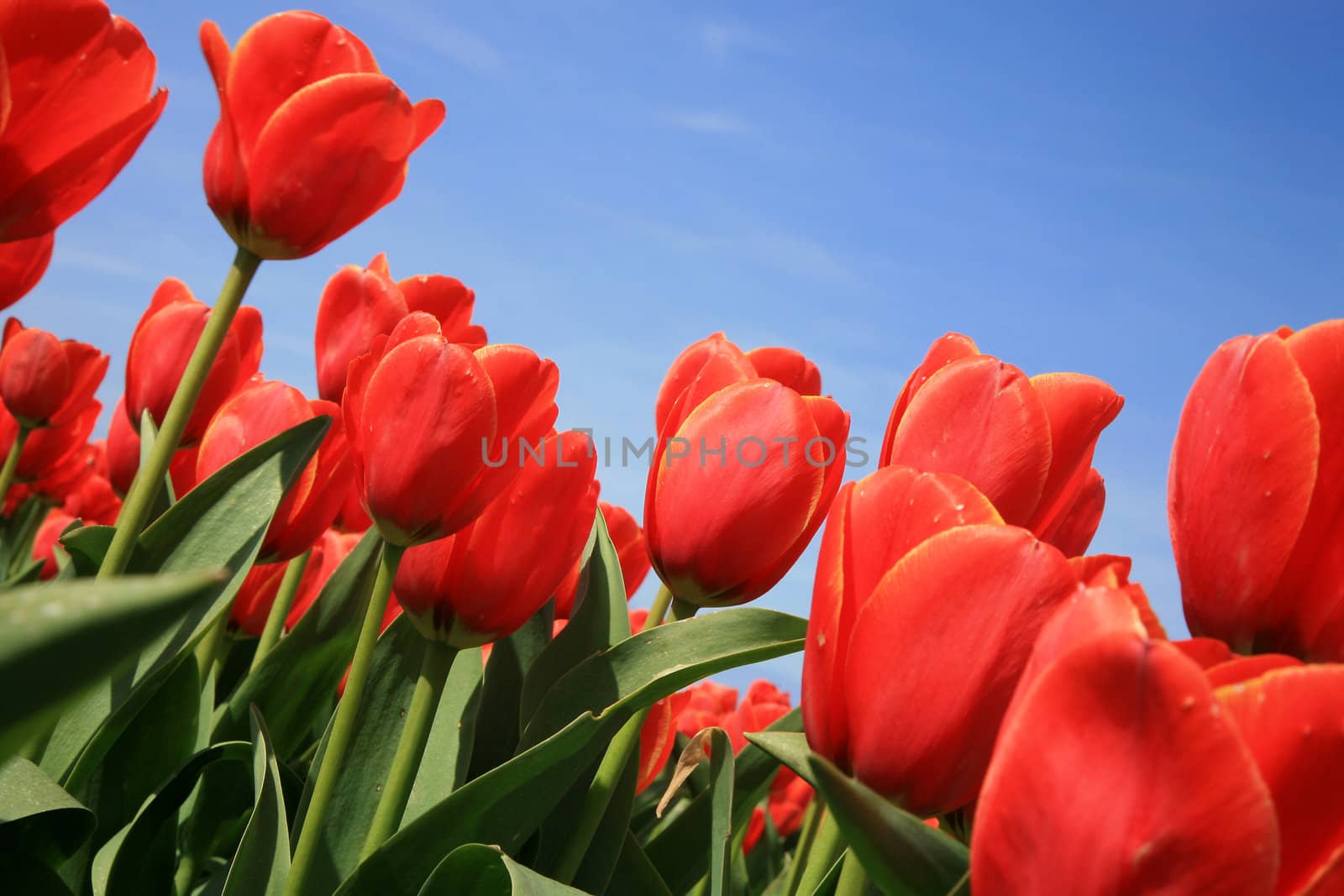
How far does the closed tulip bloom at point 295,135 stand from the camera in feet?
3.03

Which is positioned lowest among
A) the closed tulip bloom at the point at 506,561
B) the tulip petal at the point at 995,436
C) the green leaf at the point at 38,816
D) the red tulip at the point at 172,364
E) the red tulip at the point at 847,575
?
the green leaf at the point at 38,816

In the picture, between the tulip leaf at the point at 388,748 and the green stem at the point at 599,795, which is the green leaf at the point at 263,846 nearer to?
the tulip leaf at the point at 388,748

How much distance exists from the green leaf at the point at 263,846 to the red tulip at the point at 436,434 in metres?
0.17

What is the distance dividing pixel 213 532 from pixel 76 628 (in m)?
0.73

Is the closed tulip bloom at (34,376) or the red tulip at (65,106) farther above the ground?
the closed tulip bloom at (34,376)

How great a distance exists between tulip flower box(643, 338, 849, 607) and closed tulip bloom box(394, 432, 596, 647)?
0.07 m

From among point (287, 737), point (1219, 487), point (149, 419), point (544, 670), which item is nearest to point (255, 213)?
point (149, 419)

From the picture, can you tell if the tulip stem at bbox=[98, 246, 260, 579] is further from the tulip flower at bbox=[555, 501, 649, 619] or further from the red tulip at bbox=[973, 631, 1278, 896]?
the red tulip at bbox=[973, 631, 1278, 896]

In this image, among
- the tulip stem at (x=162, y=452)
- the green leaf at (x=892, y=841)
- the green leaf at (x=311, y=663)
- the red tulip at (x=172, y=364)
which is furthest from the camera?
the red tulip at (x=172, y=364)

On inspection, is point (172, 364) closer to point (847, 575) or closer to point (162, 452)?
point (162, 452)

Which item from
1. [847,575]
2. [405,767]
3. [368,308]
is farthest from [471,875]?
[368,308]

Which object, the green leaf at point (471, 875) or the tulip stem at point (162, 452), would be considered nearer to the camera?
the green leaf at point (471, 875)

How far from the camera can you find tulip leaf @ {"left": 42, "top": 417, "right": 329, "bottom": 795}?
0.90 meters

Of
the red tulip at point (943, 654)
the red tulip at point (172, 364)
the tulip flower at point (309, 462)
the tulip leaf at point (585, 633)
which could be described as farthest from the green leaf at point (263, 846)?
the red tulip at point (172, 364)
